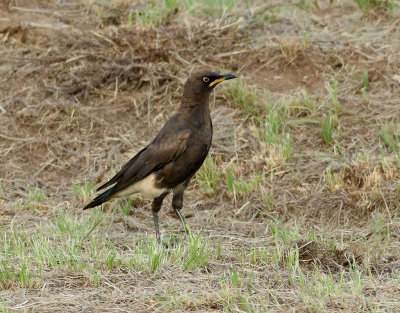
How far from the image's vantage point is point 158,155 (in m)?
7.26

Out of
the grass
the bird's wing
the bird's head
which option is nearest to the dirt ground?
the grass

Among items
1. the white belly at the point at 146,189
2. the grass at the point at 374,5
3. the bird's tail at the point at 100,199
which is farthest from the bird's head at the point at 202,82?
the grass at the point at 374,5

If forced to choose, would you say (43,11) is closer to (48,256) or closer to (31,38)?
(31,38)

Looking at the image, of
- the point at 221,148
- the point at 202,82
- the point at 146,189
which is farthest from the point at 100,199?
the point at 221,148

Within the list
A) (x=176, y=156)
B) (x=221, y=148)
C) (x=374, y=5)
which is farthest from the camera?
(x=374, y=5)

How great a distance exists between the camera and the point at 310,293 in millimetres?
5102

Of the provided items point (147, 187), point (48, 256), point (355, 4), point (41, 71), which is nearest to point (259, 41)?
point (355, 4)

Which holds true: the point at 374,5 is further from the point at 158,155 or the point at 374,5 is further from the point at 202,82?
the point at 158,155

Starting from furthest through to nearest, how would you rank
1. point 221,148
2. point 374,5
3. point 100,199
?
point 374,5, point 221,148, point 100,199

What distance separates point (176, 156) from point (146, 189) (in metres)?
0.49

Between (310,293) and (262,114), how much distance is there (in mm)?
4237

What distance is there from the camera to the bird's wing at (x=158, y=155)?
7.15 metres

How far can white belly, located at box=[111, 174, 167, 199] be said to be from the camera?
24.2 ft

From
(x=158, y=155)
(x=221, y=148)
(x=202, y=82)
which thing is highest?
(x=202, y=82)
